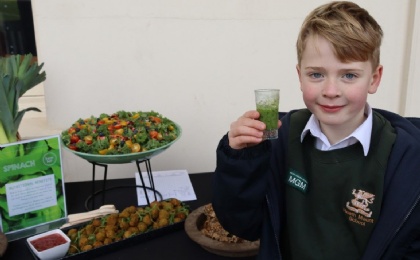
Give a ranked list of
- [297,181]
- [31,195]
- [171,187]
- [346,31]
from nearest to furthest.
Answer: [346,31]
[297,181]
[31,195]
[171,187]

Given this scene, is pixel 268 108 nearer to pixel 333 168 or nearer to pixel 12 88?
pixel 333 168

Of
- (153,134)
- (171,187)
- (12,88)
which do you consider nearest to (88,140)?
(153,134)

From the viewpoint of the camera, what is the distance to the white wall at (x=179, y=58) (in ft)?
6.46

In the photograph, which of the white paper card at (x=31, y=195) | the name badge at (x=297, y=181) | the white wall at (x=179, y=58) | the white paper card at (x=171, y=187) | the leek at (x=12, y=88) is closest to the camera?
the name badge at (x=297, y=181)

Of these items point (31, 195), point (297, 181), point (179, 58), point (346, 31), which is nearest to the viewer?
point (346, 31)

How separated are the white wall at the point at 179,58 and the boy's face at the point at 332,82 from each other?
3.92 feet

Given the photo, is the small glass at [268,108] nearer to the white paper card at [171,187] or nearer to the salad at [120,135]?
the salad at [120,135]

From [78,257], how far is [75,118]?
3.65 feet

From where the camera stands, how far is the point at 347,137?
1.03m

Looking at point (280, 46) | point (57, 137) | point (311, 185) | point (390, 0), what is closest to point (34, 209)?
point (57, 137)

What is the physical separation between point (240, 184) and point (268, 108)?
22 centimetres

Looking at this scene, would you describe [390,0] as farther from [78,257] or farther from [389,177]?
[78,257]

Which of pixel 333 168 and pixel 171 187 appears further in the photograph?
pixel 171 187

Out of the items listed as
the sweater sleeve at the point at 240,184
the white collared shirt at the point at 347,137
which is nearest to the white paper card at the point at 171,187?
the sweater sleeve at the point at 240,184
